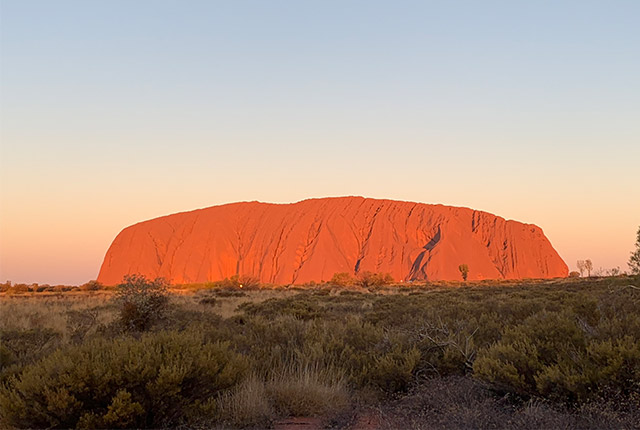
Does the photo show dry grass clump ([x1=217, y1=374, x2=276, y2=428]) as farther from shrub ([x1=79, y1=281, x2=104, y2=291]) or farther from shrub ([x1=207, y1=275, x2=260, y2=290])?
shrub ([x1=79, y1=281, x2=104, y2=291])

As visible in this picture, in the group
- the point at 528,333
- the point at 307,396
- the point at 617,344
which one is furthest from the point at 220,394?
the point at 617,344

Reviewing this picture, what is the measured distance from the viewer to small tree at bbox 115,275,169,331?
1303 centimetres

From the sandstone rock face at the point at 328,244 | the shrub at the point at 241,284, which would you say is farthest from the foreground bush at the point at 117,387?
the sandstone rock face at the point at 328,244

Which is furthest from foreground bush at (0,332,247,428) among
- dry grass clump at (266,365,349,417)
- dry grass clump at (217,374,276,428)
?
dry grass clump at (266,365,349,417)

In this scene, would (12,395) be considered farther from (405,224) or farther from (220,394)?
(405,224)

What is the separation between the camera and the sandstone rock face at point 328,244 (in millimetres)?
82062

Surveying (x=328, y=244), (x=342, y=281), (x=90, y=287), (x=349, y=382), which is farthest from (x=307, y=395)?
(x=328, y=244)

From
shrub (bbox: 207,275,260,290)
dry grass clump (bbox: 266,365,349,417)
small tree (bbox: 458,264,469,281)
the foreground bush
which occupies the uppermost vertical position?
the foreground bush

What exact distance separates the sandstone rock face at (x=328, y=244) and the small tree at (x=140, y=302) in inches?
2558

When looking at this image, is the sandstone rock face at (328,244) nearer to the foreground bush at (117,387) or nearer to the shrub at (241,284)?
the shrub at (241,284)

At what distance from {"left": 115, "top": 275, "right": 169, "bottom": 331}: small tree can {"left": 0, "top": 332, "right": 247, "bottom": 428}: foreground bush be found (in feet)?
27.1

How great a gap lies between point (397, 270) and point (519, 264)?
28.6m

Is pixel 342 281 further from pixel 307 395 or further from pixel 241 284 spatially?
pixel 307 395

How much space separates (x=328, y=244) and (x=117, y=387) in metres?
80.1
